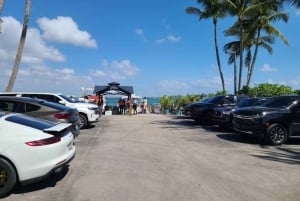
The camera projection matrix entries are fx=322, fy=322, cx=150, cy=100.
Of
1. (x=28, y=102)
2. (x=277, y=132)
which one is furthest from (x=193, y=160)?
(x=28, y=102)

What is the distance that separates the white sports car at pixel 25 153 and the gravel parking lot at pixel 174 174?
0.34 metres

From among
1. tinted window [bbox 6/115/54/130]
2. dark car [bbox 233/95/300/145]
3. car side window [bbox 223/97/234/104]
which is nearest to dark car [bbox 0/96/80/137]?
tinted window [bbox 6/115/54/130]

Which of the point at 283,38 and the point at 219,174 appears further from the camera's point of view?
the point at 283,38

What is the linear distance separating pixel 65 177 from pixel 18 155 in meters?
1.44

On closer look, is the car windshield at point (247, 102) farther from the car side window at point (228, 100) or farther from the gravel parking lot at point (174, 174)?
the gravel parking lot at point (174, 174)

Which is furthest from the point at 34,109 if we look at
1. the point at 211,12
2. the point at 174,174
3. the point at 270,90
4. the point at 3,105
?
the point at 211,12

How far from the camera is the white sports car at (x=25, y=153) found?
17.3 ft

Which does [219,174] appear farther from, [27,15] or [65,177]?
[27,15]

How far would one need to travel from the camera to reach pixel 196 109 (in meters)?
17.5

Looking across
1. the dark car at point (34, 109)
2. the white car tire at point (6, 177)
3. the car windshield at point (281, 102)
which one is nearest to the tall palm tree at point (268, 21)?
the car windshield at point (281, 102)

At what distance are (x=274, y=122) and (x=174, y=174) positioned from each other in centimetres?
→ 565

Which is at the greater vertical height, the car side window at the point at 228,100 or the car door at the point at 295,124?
the car side window at the point at 228,100

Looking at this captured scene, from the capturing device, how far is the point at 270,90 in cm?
2452

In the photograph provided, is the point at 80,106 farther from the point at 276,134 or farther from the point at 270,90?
the point at 270,90
